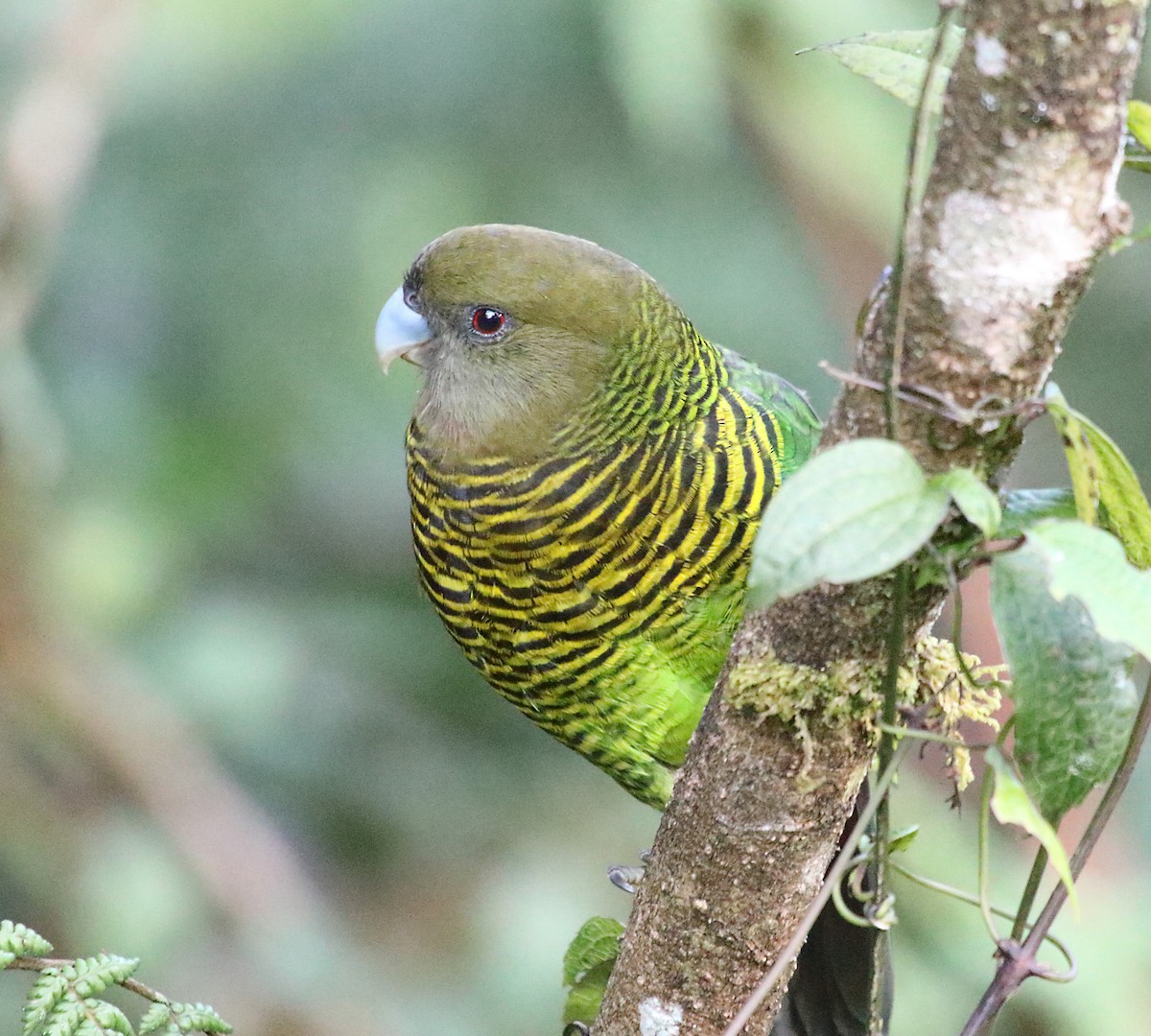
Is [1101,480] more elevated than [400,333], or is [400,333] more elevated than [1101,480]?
[400,333]

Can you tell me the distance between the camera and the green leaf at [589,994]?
2.33m

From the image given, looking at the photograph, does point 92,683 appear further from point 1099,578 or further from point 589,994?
point 1099,578

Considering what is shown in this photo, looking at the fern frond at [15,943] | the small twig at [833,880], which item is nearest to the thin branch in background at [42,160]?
→ the fern frond at [15,943]

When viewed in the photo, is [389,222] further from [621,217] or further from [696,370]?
[696,370]

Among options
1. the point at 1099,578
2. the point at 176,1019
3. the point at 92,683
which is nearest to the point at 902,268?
the point at 1099,578

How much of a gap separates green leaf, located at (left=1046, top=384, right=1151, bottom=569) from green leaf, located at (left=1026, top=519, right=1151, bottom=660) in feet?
0.36

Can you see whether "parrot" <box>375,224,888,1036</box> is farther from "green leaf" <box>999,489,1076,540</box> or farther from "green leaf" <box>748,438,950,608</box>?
"green leaf" <box>748,438,950,608</box>

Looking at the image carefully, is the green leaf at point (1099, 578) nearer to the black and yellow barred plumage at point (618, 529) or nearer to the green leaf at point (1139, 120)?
the green leaf at point (1139, 120)

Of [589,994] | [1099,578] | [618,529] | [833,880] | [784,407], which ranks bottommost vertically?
[589,994]

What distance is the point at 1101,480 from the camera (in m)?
1.49

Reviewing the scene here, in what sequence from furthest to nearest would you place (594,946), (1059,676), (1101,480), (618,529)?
(618,529) → (594,946) → (1101,480) → (1059,676)

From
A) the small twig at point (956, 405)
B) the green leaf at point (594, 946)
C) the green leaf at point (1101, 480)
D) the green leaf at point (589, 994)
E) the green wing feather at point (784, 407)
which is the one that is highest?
the green wing feather at point (784, 407)

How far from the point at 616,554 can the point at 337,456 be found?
132 inches

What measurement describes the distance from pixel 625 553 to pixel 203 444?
9.25 feet
